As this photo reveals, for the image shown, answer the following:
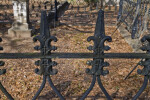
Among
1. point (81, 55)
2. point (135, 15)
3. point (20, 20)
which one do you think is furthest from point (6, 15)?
point (81, 55)

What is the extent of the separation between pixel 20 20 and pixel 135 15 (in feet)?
14.8

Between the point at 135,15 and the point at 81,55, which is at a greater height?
the point at 135,15

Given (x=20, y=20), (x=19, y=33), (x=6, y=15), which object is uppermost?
(x=6, y=15)

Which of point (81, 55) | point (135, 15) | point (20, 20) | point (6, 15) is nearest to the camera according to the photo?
point (81, 55)

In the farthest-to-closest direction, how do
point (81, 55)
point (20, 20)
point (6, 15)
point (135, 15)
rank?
point (6, 15), point (20, 20), point (135, 15), point (81, 55)

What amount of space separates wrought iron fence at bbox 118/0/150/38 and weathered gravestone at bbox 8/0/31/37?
385cm

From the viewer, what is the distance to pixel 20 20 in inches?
279

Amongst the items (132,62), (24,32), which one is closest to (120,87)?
(132,62)

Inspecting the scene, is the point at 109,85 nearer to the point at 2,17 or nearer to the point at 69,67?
the point at 69,67

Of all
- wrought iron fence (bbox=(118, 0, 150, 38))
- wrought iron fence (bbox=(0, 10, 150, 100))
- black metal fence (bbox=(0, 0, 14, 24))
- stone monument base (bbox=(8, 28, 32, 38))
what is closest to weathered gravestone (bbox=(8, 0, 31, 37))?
Result: stone monument base (bbox=(8, 28, 32, 38))

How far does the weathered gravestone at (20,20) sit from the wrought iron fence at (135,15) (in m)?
3.85

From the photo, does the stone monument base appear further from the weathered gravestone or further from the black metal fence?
the black metal fence

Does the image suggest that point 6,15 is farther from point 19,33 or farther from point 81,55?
point 81,55

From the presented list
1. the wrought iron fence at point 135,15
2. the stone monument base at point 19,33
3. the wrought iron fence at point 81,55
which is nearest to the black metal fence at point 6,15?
the stone monument base at point 19,33
